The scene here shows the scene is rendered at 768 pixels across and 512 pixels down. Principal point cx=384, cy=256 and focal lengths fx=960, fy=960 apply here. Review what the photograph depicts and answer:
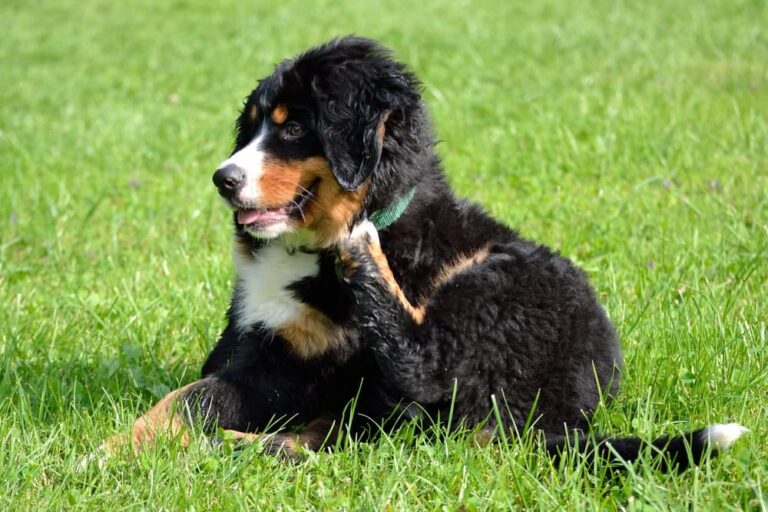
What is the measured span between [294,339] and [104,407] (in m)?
0.73

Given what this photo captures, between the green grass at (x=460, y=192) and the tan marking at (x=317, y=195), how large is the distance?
75 centimetres

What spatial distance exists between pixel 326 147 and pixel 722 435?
1508mm

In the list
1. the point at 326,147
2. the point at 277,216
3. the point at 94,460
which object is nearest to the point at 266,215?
the point at 277,216

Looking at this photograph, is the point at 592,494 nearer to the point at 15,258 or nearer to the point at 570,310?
the point at 570,310

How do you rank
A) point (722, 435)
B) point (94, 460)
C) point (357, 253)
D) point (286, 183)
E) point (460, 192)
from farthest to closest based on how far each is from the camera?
point (460, 192)
point (286, 183)
point (357, 253)
point (94, 460)
point (722, 435)

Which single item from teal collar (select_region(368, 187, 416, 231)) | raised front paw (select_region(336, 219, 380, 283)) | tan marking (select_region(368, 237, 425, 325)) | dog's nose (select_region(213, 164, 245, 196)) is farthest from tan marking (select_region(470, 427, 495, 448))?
dog's nose (select_region(213, 164, 245, 196))

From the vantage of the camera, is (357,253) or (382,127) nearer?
(357,253)

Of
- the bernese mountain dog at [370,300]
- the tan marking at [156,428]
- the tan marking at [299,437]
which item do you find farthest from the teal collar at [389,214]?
the tan marking at [156,428]

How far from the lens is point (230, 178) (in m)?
3.10

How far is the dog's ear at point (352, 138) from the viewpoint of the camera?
10.3 feet

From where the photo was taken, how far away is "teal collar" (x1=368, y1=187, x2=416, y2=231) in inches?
129

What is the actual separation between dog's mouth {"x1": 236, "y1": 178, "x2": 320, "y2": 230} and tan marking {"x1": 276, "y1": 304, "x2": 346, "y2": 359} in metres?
0.31

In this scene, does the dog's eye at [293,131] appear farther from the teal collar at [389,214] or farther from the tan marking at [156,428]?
the tan marking at [156,428]

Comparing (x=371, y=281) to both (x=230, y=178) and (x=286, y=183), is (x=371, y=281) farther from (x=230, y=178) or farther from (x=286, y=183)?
(x=230, y=178)
